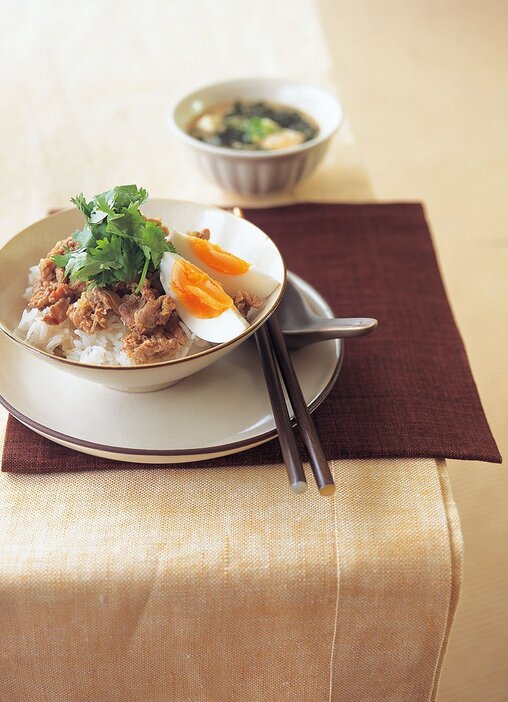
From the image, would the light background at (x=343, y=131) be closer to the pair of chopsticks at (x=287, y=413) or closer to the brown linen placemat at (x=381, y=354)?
the brown linen placemat at (x=381, y=354)

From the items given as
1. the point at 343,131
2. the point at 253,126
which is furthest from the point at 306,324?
the point at 343,131

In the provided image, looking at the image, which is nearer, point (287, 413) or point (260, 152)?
point (287, 413)

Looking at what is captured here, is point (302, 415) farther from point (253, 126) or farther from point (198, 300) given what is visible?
point (253, 126)

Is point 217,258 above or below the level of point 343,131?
above

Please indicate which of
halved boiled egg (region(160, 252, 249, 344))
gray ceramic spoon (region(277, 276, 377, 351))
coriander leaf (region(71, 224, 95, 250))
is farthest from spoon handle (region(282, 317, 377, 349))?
coriander leaf (region(71, 224, 95, 250))

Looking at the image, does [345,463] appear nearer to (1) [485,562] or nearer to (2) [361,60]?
(1) [485,562]

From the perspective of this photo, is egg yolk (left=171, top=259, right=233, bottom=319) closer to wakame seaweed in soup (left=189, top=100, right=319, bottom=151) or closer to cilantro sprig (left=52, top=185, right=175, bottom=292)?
cilantro sprig (left=52, top=185, right=175, bottom=292)
